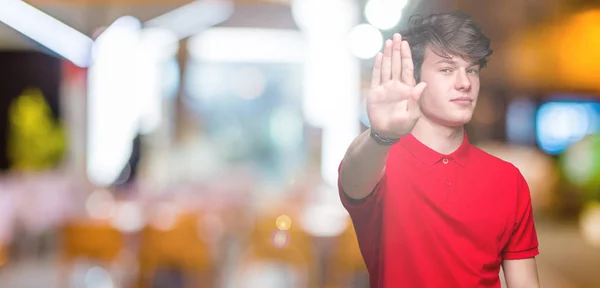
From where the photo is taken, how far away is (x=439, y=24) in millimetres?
1683

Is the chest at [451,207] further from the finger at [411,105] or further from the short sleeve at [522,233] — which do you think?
the finger at [411,105]

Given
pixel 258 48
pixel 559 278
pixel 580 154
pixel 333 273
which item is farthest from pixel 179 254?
pixel 580 154

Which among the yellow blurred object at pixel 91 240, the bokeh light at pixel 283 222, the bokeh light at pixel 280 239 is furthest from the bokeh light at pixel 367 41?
the yellow blurred object at pixel 91 240

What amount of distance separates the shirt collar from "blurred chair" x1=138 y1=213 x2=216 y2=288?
384cm

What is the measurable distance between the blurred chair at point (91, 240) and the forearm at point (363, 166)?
408cm

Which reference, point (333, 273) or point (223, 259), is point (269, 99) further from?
point (333, 273)

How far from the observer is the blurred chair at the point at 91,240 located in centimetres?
537

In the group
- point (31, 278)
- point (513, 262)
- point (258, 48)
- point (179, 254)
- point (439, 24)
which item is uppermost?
point (258, 48)

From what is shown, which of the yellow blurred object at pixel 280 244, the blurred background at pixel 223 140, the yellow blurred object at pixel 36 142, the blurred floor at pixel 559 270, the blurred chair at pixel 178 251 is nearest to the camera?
the blurred background at pixel 223 140

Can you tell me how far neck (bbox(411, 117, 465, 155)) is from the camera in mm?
1720

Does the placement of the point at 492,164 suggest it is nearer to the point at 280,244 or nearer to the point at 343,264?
the point at 343,264

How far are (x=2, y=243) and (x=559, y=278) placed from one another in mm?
4888

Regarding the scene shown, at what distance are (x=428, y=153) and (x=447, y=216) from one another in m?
0.16

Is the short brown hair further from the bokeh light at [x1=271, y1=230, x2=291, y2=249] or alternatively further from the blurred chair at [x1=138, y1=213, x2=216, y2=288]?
the blurred chair at [x1=138, y1=213, x2=216, y2=288]
